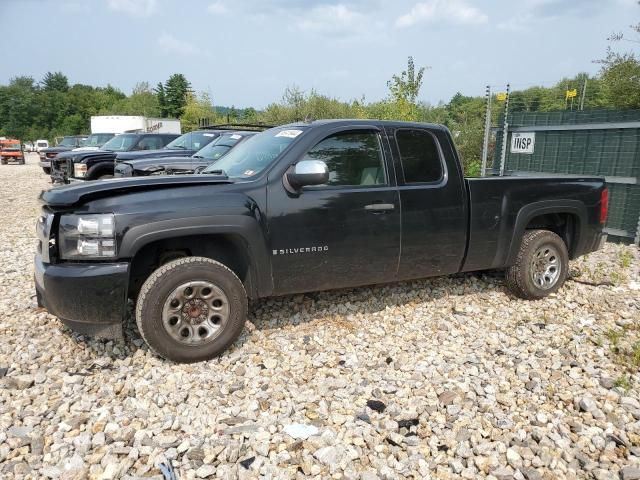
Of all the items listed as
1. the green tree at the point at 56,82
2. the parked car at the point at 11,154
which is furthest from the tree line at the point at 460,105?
the green tree at the point at 56,82

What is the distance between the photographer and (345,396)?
327cm

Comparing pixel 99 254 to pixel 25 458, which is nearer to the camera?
pixel 25 458

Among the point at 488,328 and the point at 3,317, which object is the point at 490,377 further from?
the point at 3,317

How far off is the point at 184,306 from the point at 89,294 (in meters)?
0.64

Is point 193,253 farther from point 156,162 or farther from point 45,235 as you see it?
point 156,162

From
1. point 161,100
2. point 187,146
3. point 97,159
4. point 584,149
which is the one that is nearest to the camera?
point 584,149

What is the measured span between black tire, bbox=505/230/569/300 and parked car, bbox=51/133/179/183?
8.93m

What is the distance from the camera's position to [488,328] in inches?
172

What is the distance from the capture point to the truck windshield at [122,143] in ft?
44.9

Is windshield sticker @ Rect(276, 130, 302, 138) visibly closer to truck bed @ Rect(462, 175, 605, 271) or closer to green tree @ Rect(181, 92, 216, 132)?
truck bed @ Rect(462, 175, 605, 271)

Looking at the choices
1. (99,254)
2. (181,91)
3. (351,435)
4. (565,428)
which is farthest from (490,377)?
(181,91)

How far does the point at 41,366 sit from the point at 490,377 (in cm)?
335

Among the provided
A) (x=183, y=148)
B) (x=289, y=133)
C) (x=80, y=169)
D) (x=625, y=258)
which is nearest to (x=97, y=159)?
(x=80, y=169)

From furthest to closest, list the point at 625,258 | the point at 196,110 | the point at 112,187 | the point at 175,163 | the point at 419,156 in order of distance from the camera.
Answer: the point at 196,110
the point at 175,163
the point at 625,258
the point at 419,156
the point at 112,187
